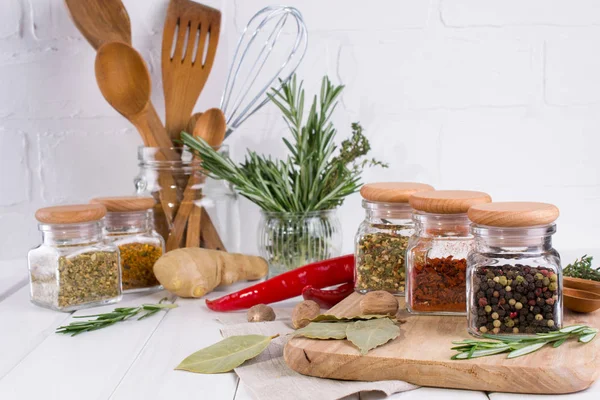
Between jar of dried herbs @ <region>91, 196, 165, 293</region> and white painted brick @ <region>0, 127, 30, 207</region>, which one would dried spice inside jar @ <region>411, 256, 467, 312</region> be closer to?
jar of dried herbs @ <region>91, 196, 165, 293</region>

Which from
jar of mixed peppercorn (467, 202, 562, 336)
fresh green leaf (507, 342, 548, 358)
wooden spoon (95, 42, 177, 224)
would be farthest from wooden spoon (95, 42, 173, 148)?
fresh green leaf (507, 342, 548, 358)

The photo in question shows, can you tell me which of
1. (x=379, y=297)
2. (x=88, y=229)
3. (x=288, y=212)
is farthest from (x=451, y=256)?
(x=88, y=229)

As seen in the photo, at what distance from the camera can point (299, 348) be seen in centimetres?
76

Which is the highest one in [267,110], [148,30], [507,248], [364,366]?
[148,30]

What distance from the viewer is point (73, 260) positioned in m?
1.06

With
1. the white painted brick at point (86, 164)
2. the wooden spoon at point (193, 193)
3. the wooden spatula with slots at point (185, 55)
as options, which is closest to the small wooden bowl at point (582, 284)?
the wooden spoon at point (193, 193)

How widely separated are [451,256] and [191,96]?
0.65m

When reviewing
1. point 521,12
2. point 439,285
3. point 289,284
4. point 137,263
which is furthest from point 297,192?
point 521,12

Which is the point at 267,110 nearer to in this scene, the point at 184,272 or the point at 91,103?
the point at 91,103

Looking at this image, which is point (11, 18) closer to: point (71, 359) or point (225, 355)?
point (71, 359)

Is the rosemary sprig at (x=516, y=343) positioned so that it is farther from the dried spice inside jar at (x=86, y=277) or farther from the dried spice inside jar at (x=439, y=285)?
the dried spice inside jar at (x=86, y=277)

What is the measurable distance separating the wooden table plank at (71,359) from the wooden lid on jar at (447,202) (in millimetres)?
396

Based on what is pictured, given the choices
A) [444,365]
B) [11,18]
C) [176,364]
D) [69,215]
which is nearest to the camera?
[444,365]

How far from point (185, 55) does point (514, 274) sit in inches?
31.5
